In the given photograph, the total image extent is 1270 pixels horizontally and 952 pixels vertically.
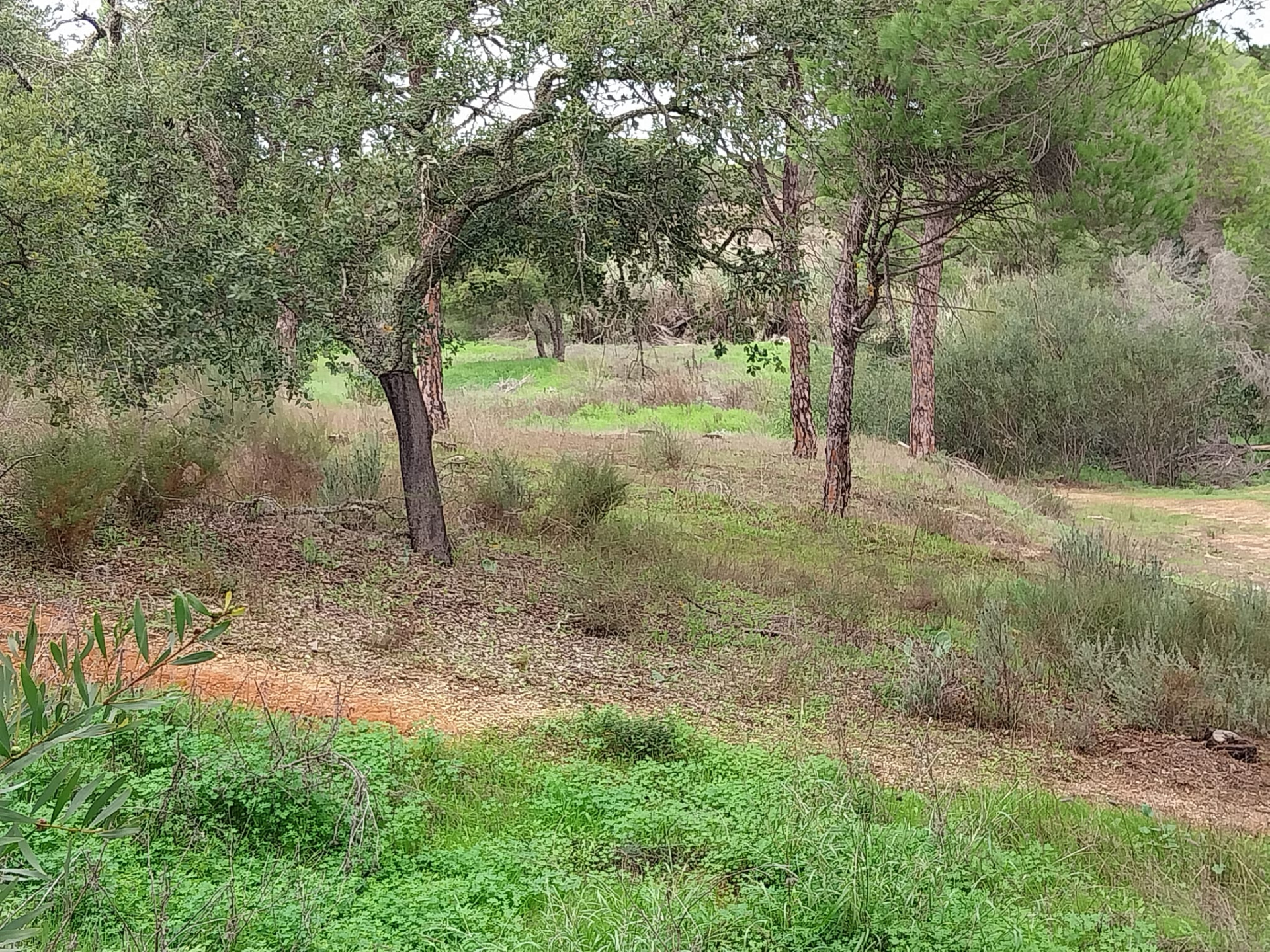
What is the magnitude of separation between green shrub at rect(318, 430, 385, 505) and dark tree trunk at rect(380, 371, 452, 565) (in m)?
1.34

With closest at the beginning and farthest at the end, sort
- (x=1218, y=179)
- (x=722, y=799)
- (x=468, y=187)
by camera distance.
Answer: (x=722, y=799) < (x=468, y=187) < (x=1218, y=179)

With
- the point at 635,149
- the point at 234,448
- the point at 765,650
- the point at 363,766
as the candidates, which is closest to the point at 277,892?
the point at 363,766

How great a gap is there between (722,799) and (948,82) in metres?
8.05

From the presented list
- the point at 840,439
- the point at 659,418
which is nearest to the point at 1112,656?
the point at 840,439

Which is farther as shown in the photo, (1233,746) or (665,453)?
(665,453)

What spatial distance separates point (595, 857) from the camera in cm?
413

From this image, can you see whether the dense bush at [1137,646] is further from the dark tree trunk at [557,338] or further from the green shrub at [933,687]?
the dark tree trunk at [557,338]

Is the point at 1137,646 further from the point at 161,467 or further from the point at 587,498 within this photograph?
the point at 161,467

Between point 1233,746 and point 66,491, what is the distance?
8.34 metres

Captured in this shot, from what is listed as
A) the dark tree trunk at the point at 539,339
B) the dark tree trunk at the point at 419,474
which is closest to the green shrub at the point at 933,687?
the dark tree trunk at the point at 419,474

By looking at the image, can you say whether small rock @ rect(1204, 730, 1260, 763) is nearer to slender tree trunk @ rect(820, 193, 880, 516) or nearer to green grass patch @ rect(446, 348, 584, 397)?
slender tree trunk @ rect(820, 193, 880, 516)

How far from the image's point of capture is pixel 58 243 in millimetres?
6766

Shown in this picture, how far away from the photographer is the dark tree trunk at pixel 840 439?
1351 cm

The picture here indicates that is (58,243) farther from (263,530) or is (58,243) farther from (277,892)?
(277,892)
